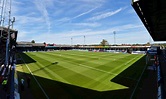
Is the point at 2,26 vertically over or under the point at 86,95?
over

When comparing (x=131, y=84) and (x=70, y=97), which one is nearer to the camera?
(x=70, y=97)

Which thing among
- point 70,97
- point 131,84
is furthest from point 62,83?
point 131,84

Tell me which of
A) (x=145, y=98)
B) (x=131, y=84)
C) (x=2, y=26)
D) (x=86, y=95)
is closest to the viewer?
(x=145, y=98)

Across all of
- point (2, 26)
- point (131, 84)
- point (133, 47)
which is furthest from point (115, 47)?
point (131, 84)

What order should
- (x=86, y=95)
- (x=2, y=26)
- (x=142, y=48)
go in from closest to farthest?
(x=86, y=95)
(x=2, y=26)
(x=142, y=48)

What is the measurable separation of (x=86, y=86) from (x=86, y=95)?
3132mm

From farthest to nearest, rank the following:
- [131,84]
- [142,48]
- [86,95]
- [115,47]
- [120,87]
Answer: [115,47] < [142,48] < [131,84] < [120,87] < [86,95]

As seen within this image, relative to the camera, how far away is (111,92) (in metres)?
17.0

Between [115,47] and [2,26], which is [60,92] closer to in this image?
[2,26]

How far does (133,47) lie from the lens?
4075 inches

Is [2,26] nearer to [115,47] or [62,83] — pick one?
[62,83]

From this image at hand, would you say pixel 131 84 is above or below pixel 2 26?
below

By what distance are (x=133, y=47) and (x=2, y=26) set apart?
83800 millimetres

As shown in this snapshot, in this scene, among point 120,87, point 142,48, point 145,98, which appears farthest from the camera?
point 142,48
